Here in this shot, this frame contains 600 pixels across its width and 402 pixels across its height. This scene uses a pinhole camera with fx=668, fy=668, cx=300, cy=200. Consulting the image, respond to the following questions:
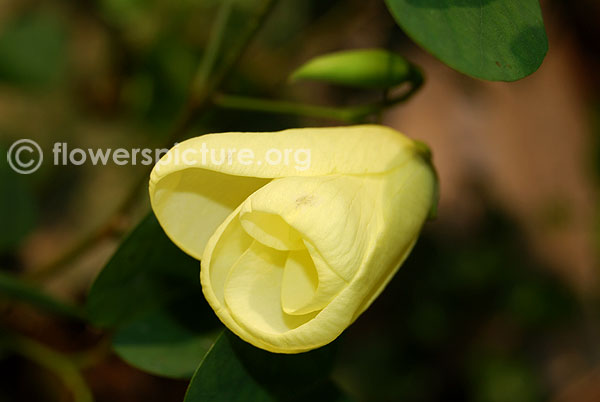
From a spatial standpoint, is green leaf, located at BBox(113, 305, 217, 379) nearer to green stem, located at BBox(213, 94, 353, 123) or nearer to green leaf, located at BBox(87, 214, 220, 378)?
green leaf, located at BBox(87, 214, 220, 378)

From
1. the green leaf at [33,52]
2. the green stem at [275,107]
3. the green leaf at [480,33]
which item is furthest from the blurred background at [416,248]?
the green leaf at [480,33]

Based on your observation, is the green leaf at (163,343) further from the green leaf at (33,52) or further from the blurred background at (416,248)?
the green leaf at (33,52)

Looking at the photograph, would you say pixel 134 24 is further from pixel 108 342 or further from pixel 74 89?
pixel 108 342

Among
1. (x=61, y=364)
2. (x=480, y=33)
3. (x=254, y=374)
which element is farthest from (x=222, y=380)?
(x=61, y=364)

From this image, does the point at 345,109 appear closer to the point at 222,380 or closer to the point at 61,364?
the point at 222,380

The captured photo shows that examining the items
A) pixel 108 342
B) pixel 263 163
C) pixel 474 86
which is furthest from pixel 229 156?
pixel 474 86
